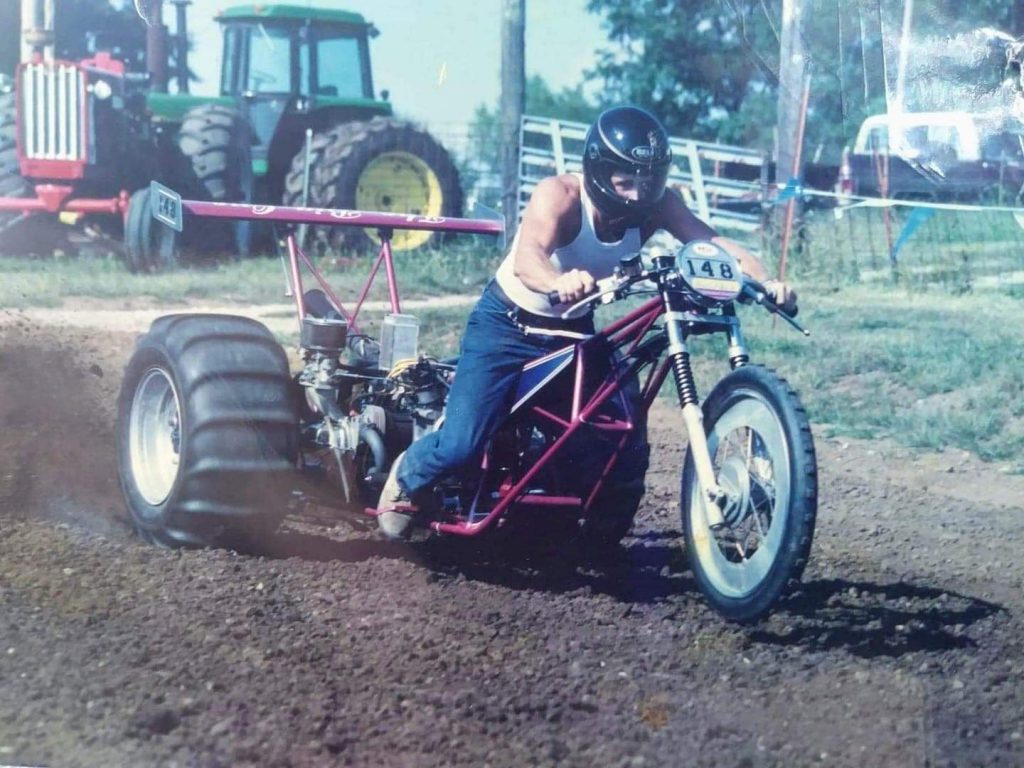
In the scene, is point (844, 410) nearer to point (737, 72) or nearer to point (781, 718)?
point (737, 72)

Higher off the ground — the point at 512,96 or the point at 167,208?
the point at 512,96

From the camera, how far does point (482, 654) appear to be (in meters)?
3.85

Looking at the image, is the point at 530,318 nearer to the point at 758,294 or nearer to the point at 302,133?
the point at 758,294

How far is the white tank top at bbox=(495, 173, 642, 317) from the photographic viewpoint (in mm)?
4344

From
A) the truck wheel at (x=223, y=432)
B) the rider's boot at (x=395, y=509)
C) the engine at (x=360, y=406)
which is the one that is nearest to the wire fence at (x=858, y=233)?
the engine at (x=360, y=406)

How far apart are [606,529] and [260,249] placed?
202 centimetres

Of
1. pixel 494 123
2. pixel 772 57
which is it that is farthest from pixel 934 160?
pixel 494 123

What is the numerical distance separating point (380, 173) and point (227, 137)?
76 centimetres

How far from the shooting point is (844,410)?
755cm

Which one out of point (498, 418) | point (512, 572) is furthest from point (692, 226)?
point (512, 572)

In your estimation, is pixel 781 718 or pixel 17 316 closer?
pixel 781 718

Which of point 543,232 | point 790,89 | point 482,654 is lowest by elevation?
point 482,654

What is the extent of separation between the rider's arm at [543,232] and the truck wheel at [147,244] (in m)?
2.24

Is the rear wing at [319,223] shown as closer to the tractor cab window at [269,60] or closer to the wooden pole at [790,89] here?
the tractor cab window at [269,60]
